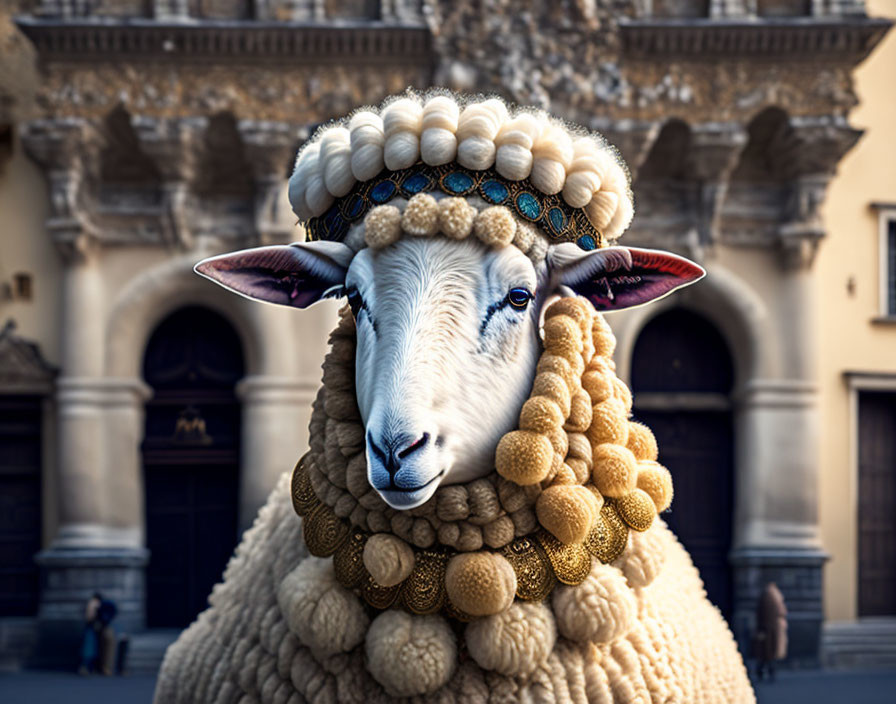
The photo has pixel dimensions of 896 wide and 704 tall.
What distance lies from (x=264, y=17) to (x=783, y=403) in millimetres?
6615

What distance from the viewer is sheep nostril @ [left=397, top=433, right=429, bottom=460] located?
164cm

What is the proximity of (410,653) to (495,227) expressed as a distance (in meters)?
0.80

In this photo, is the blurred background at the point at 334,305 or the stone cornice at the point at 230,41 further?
the blurred background at the point at 334,305

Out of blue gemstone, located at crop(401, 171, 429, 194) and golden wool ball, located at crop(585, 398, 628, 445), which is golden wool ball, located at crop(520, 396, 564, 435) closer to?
golden wool ball, located at crop(585, 398, 628, 445)

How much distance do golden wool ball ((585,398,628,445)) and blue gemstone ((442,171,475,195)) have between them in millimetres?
510

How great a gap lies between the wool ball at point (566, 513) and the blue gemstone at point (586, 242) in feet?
1.71

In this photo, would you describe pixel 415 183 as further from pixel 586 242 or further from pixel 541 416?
pixel 541 416

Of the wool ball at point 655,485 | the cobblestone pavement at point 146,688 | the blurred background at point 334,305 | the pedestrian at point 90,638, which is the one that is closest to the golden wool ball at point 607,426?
the wool ball at point 655,485

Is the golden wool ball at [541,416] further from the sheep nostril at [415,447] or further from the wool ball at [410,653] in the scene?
the wool ball at [410,653]

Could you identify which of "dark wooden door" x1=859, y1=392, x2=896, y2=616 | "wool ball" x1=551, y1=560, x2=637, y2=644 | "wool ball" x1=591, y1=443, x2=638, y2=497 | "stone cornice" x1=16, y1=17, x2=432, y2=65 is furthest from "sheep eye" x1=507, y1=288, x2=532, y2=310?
"dark wooden door" x1=859, y1=392, x2=896, y2=616

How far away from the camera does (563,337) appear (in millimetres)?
1906

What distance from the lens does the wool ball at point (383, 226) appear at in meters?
1.87

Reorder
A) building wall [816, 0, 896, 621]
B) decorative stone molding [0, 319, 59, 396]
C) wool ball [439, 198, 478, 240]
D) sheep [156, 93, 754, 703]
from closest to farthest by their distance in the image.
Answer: sheep [156, 93, 754, 703] < wool ball [439, 198, 478, 240] < decorative stone molding [0, 319, 59, 396] < building wall [816, 0, 896, 621]

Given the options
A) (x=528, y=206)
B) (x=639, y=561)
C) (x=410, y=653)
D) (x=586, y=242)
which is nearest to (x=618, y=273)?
(x=586, y=242)
